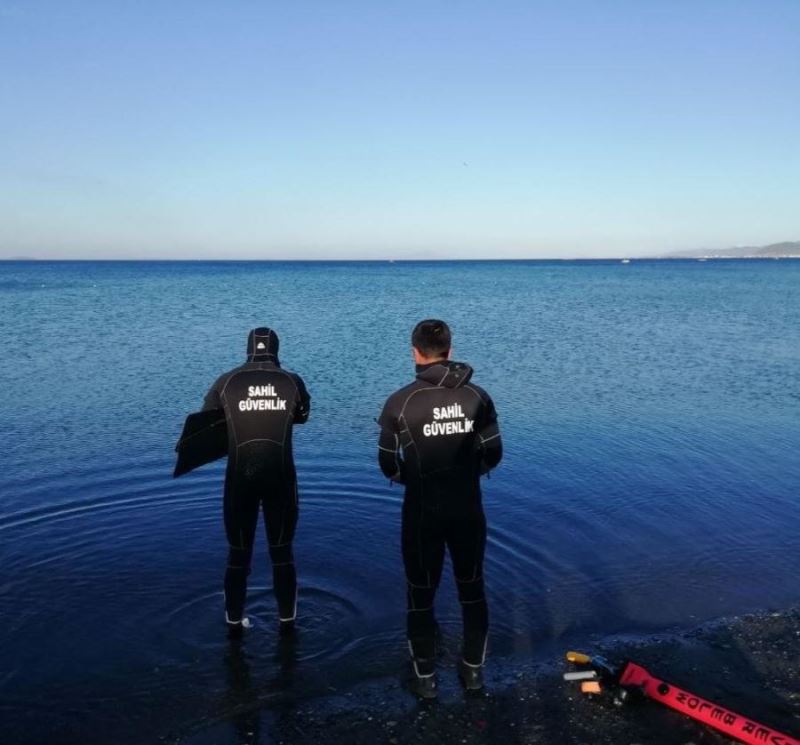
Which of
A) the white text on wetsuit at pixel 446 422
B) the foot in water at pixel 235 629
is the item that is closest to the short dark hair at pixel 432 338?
the white text on wetsuit at pixel 446 422

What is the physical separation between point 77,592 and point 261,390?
3050mm

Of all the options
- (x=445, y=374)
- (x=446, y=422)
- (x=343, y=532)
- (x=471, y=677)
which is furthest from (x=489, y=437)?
(x=343, y=532)

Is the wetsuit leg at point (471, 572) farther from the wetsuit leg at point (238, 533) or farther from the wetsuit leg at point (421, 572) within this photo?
the wetsuit leg at point (238, 533)

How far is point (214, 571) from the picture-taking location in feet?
25.1

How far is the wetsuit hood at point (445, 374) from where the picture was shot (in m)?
5.17

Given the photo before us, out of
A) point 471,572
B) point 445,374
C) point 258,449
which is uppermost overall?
point 445,374

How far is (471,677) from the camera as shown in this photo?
5441 millimetres

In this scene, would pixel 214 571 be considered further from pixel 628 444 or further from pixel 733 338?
pixel 733 338

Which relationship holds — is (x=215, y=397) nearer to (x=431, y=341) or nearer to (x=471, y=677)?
(x=431, y=341)

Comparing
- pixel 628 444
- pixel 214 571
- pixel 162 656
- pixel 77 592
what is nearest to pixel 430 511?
pixel 162 656

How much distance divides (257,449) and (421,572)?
160 cm

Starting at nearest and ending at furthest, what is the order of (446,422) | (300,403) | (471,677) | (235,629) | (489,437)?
(446,422), (489,437), (471,677), (300,403), (235,629)

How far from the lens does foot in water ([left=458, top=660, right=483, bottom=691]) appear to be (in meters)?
5.43

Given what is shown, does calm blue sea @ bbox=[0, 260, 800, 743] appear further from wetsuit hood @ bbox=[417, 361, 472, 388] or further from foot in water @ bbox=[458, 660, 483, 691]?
wetsuit hood @ bbox=[417, 361, 472, 388]
